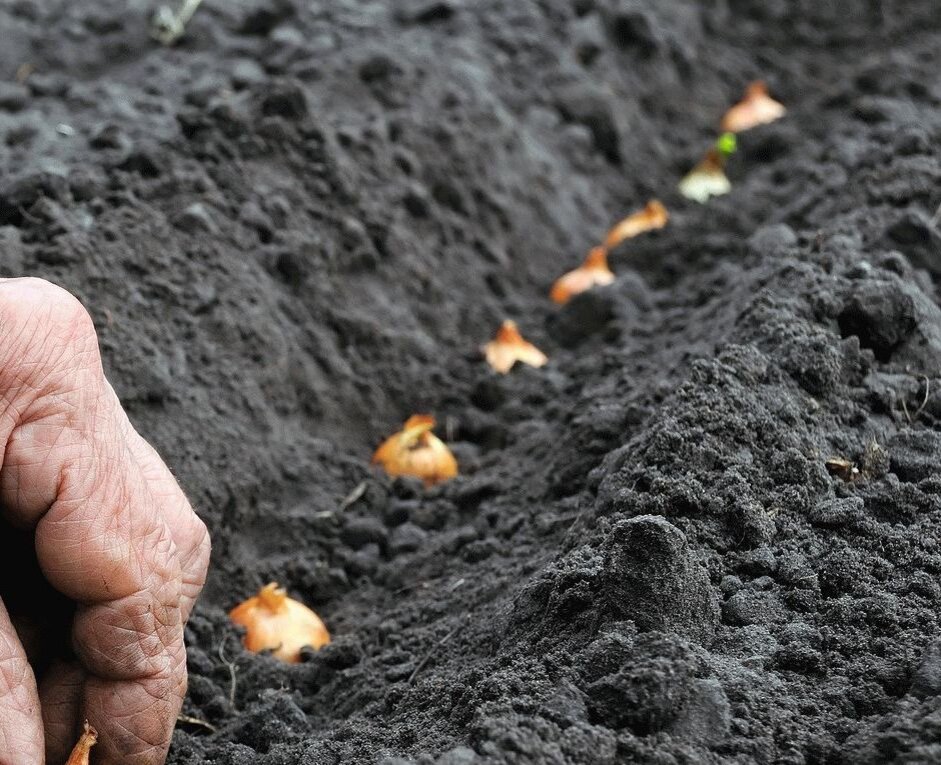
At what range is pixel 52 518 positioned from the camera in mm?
2316

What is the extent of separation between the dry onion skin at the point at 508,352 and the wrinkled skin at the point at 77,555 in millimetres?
2321

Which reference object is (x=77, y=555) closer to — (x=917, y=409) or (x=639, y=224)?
(x=917, y=409)

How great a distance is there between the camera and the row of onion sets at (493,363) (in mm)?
3332

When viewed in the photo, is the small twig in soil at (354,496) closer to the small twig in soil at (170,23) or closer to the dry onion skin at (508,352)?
the dry onion skin at (508,352)

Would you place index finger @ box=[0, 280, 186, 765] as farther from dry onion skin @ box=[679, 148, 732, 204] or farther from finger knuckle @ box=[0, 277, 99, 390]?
dry onion skin @ box=[679, 148, 732, 204]

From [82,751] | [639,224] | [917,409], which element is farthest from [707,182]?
[82,751]

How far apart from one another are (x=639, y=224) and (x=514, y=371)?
152 centimetres

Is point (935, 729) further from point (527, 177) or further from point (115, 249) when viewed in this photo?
point (527, 177)

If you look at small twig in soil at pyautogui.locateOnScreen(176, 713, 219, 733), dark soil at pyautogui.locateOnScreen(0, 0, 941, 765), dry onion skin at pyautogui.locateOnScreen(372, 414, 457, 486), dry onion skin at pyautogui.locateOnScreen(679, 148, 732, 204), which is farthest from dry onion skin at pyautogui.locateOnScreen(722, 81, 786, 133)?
small twig in soil at pyautogui.locateOnScreen(176, 713, 219, 733)

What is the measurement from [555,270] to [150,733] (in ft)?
12.3

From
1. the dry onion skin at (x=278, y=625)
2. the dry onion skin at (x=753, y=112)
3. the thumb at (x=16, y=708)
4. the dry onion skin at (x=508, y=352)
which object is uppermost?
A: the thumb at (x=16, y=708)

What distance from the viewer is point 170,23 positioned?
5.88 m

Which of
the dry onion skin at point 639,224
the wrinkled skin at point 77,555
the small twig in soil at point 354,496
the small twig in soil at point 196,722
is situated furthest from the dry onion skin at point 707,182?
the wrinkled skin at point 77,555

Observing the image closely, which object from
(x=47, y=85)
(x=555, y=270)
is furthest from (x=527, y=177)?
(x=47, y=85)
